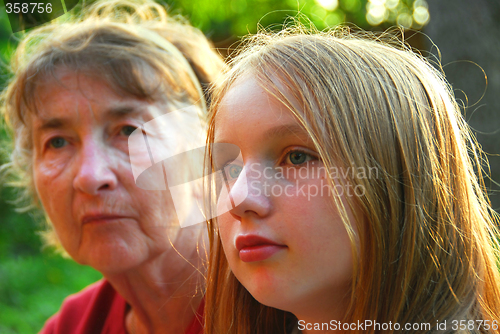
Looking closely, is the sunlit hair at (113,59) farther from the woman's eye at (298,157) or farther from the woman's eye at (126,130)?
the woman's eye at (298,157)

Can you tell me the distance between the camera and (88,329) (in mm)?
1227

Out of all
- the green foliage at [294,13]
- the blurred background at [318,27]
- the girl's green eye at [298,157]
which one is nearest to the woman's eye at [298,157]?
the girl's green eye at [298,157]

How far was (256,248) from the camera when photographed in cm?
68

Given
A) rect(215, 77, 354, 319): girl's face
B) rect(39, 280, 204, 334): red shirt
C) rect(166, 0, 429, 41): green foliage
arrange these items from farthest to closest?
1. rect(166, 0, 429, 41): green foliage
2. rect(39, 280, 204, 334): red shirt
3. rect(215, 77, 354, 319): girl's face

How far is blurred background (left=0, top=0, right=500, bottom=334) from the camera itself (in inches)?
51.6

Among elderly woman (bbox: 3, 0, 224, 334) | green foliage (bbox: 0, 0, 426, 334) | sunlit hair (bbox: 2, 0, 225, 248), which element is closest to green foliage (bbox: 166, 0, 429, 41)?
green foliage (bbox: 0, 0, 426, 334)

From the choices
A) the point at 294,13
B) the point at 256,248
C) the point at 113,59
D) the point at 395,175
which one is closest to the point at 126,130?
the point at 113,59

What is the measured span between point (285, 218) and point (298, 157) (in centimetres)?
10

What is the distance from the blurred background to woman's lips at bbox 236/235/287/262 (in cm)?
53

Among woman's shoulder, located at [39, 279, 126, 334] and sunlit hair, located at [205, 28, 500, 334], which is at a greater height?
sunlit hair, located at [205, 28, 500, 334]

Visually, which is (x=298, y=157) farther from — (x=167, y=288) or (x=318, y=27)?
(x=318, y=27)

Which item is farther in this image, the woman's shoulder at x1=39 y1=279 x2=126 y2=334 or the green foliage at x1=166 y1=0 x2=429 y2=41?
the green foliage at x1=166 y1=0 x2=429 y2=41

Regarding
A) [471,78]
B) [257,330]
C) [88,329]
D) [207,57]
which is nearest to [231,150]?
[257,330]

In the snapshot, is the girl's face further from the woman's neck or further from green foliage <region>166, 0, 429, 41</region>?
green foliage <region>166, 0, 429, 41</region>
